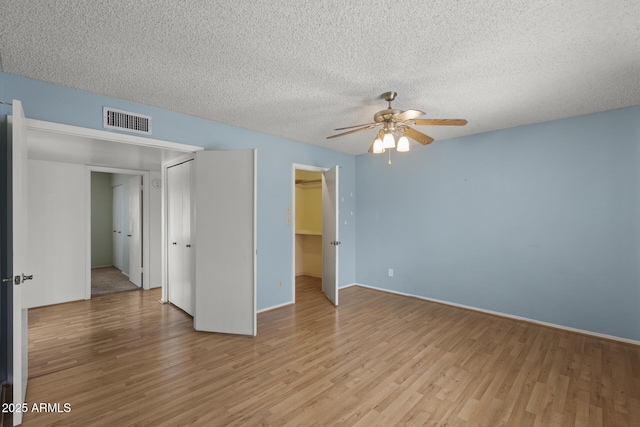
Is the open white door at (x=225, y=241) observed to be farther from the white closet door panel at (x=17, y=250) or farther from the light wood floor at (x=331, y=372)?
the white closet door panel at (x=17, y=250)

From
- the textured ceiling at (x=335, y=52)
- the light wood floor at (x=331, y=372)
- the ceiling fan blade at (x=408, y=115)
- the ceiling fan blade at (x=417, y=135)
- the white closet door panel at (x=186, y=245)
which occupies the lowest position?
the light wood floor at (x=331, y=372)

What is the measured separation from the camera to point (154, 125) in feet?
10.5

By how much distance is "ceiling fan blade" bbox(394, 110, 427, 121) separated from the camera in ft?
7.85

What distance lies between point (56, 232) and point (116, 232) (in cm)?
275

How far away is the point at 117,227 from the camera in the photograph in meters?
7.09

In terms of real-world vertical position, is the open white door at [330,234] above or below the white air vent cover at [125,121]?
below

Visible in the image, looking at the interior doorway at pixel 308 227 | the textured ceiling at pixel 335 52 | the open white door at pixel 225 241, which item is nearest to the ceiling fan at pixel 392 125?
the textured ceiling at pixel 335 52

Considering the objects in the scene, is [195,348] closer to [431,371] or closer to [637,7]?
[431,371]

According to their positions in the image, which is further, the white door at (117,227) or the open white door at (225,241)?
the white door at (117,227)

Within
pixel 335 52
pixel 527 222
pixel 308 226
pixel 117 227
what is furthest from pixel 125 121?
pixel 117 227

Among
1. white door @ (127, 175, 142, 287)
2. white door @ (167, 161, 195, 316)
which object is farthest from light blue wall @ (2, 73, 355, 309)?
white door @ (127, 175, 142, 287)

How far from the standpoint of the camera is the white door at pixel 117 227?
691 centimetres

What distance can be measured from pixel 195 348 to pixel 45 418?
1195 millimetres

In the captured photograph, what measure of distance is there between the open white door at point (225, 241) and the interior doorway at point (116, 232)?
2782 mm
